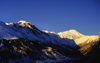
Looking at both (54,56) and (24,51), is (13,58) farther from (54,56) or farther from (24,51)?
(54,56)

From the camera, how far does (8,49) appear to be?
125 metres

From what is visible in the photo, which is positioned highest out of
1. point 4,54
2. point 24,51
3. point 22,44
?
point 22,44

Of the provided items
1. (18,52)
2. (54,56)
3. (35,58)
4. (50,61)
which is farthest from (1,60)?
(54,56)

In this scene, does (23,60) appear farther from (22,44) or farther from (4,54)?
(22,44)

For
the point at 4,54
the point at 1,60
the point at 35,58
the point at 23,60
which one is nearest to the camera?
the point at 1,60

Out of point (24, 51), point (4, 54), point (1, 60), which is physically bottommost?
point (1, 60)

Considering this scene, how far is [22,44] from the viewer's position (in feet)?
508

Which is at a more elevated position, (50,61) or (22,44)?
(22,44)

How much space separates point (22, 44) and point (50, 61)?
141 feet

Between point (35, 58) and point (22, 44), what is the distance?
27.6 metres

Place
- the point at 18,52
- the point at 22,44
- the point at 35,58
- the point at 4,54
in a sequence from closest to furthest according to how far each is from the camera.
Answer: the point at 4,54
the point at 18,52
the point at 35,58
the point at 22,44

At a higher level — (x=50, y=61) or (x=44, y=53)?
(x=44, y=53)

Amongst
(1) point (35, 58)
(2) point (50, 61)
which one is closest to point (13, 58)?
(1) point (35, 58)

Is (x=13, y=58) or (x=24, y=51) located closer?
(x=13, y=58)
